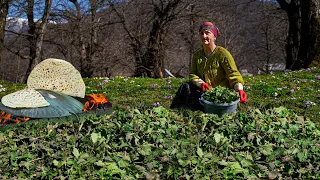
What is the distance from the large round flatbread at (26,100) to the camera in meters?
5.34

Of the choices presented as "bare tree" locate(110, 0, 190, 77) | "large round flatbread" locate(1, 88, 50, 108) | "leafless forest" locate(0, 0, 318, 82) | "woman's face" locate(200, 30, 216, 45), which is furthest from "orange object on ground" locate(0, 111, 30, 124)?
"bare tree" locate(110, 0, 190, 77)

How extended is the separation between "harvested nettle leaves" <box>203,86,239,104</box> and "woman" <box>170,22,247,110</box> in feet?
0.79

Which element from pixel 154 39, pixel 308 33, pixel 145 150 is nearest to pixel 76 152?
pixel 145 150

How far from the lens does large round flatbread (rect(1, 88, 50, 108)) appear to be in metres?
5.34

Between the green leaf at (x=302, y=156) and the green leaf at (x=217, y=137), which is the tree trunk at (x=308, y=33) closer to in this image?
the green leaf at (x=217, y=137)

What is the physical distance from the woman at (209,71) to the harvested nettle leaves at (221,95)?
0.24 m

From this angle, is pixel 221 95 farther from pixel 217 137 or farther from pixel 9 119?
pixel 9 119

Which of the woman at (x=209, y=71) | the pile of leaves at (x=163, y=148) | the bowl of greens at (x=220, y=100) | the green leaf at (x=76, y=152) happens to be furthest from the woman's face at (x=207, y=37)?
the green leaf at (x=76, y=152)

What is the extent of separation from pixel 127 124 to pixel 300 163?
6.00 ft

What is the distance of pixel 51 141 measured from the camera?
389 cm

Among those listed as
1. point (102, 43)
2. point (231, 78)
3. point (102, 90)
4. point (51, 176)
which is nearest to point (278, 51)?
point (102, 43)

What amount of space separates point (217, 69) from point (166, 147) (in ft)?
6.30

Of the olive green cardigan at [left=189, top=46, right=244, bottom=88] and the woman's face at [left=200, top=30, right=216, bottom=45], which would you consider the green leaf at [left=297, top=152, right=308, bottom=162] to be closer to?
the olive green cardigan at [left=189, top=46, right=244, bottom=88]

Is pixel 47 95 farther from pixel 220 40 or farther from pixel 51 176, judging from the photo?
pixel 220 40
